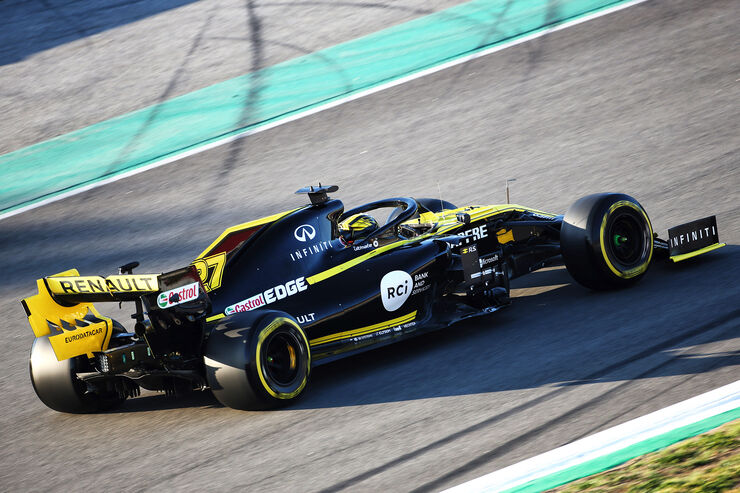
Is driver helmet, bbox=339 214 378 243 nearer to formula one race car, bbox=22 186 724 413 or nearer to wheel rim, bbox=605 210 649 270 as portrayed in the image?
formula one race car, bbox=22 186 724 413

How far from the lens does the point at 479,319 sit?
813 cm

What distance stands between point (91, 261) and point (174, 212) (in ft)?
4.70

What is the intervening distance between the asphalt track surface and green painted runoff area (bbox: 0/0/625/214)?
70 centimetres

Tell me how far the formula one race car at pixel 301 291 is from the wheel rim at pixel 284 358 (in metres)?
0.01

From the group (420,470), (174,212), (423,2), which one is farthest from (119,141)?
(420,470)

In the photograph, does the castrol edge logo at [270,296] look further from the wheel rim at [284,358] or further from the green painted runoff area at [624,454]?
the green painted runoff area at [624,454]

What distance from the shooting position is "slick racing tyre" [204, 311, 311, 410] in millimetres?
6250

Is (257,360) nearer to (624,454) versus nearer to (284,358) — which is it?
(284,358)

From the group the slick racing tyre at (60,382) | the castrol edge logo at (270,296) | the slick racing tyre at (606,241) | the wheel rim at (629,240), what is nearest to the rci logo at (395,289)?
the castrol edge logo at (270,296)

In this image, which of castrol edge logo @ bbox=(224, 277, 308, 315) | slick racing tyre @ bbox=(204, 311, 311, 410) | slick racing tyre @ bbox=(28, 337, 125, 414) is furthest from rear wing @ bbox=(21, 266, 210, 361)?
castrol edge logo @ bbox=(224, 277, 308, 315)

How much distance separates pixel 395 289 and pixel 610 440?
2.57 metres

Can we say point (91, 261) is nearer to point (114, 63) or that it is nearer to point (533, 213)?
point (533, 213)

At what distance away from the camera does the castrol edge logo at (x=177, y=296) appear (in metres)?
6.26

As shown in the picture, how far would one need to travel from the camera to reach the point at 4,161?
14.8 meters
